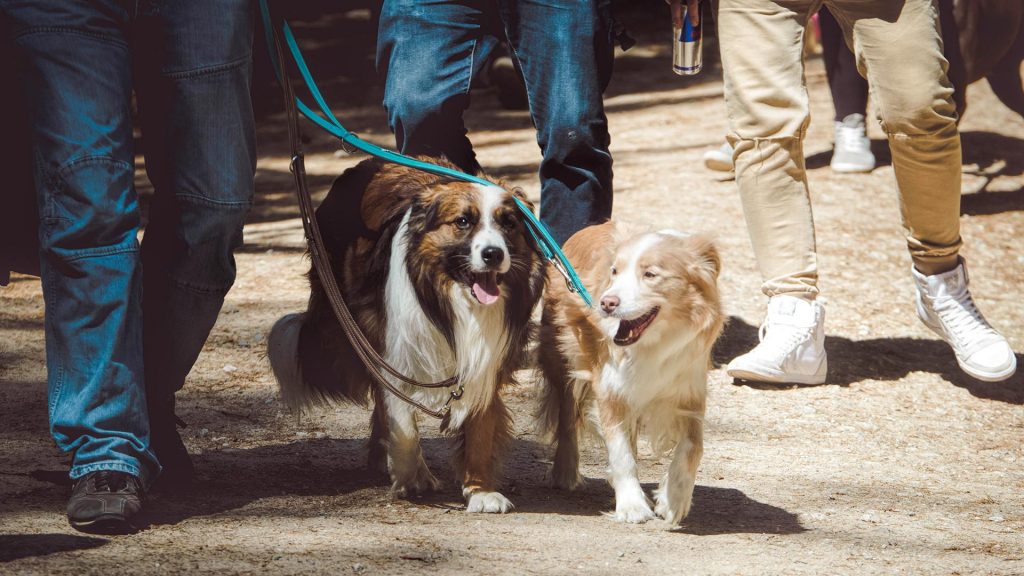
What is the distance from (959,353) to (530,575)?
298cm

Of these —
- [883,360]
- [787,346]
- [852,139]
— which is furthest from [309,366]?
[852,139]

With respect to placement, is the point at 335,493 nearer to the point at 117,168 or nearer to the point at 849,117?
the point at 117,168

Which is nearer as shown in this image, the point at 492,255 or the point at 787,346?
the point at 492,255

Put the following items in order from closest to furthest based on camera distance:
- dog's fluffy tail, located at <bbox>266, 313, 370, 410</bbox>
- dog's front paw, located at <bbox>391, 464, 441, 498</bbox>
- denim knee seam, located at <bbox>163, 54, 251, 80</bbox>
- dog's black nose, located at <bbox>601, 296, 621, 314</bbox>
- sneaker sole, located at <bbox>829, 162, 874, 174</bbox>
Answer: denim knee seam, located at <bbox>163, 54, 251, 80</bbox>, dog's black nose, located at <bbox>601, 296, 621, 314</bbox>, dog's front paw, located at <bbox>391, 464, 441, 498</bbox>, dog's fluffy tail, located at <bbox>266, 313, 370, 410</bbox>, sneaker sole, located at <bbox>829, 162, 874, 174</bbox>

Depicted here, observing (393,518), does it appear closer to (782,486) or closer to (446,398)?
(446,398)

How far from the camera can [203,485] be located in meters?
3.61

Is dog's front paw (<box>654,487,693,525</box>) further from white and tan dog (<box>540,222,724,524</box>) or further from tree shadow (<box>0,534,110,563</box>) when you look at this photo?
tree shadow (<box>0,534,110,563</box>)

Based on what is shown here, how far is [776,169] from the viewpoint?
4.95 m

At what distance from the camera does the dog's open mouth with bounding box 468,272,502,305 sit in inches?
137

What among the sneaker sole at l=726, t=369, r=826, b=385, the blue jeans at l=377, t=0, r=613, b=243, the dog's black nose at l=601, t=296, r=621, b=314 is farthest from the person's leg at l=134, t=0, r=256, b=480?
the sneaker sole at l=726, t=369, r=826, b=385

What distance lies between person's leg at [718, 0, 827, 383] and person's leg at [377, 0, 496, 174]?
1240mm

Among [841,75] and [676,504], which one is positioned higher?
[841,75]

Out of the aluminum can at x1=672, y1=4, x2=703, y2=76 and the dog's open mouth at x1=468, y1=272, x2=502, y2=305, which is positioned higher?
the aluminum can at x1=672, y1=4, x2=703, y2=76

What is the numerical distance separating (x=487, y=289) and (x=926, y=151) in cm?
236
